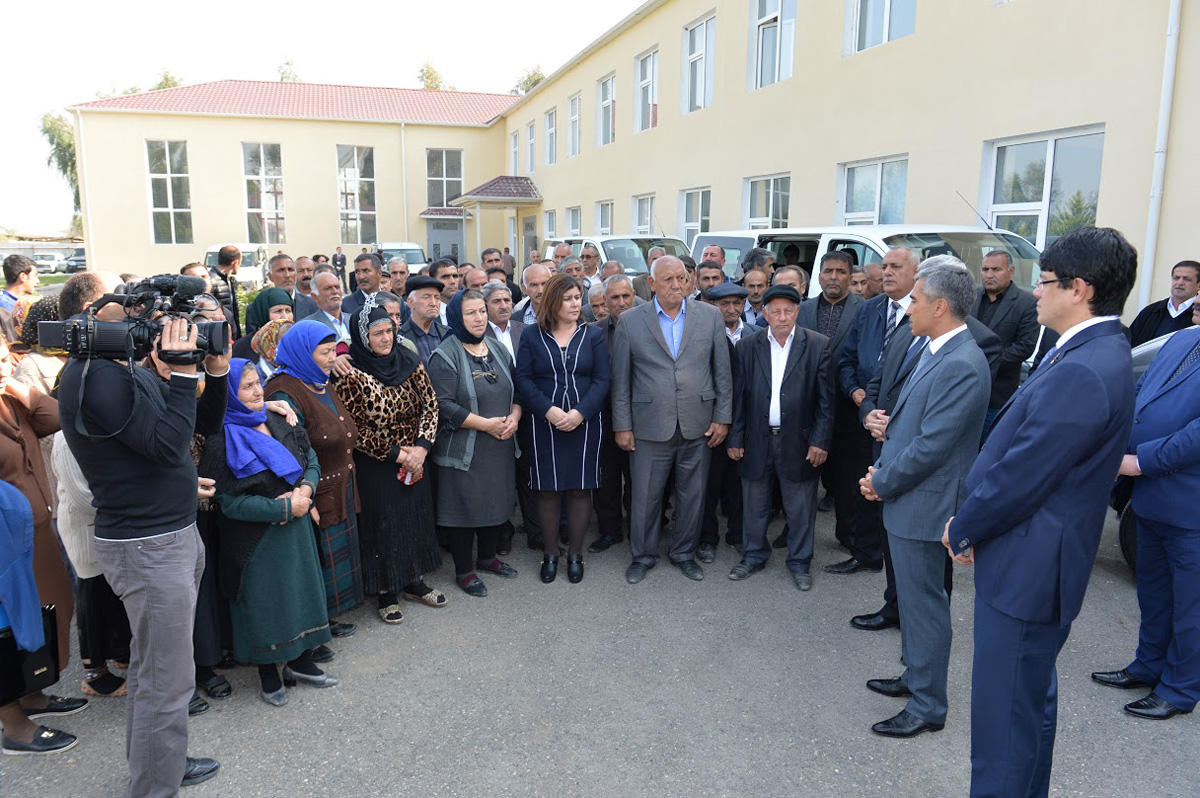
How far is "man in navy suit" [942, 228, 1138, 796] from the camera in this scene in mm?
2291

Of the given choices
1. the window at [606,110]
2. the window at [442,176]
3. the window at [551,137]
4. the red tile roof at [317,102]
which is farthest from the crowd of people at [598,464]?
the red tile roof at [317,102]

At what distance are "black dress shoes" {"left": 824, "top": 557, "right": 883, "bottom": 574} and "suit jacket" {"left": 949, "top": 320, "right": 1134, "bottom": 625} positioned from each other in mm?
2625

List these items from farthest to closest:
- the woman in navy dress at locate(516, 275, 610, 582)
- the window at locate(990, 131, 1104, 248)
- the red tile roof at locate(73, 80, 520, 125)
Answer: the red tile roof at locate(73, 80, 520, 125), the window at locate(990, 131, 1104, 248), the woman in navy dress at locate(516, 275, 610, 582)

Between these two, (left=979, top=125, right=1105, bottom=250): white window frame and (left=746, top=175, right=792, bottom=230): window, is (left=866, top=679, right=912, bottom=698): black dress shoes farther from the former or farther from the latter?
(left=746, top=175, right=792, bottom=230): window

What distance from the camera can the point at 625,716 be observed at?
3422 millimetres

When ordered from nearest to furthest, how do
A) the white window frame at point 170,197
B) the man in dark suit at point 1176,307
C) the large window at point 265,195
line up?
the man in dark suit at point 1176,307 < the white window frame at point 170,197 < the large window at point 265,195

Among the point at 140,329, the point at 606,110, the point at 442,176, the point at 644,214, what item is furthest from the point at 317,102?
the point at 140,329

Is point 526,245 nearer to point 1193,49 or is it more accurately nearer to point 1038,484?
point 1193,49

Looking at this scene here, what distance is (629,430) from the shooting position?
4992 mm

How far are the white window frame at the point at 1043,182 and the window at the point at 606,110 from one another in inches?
481

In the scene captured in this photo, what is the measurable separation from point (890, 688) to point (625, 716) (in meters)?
1.27

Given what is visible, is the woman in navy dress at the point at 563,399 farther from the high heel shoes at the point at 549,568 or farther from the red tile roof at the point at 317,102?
the red tile roof at the point at 317,102

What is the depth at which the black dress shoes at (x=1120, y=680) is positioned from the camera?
364 centimetres

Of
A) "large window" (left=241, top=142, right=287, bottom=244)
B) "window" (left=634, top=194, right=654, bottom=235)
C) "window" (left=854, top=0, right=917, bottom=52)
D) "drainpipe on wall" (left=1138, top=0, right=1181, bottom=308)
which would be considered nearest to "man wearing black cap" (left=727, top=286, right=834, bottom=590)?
"drainpipe on wall" (left=1138, top=0, right=1181, bottom=308)
